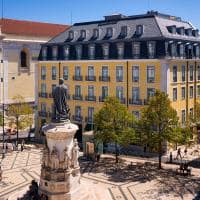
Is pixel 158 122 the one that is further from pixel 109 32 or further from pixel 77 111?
pixel 77 111

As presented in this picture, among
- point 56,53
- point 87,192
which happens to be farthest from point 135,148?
point 87,192

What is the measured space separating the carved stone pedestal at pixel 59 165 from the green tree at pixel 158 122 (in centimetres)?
1247

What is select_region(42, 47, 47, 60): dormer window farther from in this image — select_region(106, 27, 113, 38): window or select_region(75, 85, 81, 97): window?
select_region(106, 27, 113, 38): window

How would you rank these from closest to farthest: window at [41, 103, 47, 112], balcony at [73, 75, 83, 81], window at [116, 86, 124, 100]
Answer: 1. window at [116, 86, 124, 100]
2. balcony at [73, 75, 83, 81]
3. window at [41, 103, 47, 112]

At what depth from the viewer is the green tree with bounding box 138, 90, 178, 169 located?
37969 millimetres

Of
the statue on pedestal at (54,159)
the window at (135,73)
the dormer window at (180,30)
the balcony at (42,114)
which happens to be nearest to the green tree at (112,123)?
the window at (135,73)

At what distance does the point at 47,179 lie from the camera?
27.2 m

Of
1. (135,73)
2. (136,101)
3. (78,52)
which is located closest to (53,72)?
(78,52)

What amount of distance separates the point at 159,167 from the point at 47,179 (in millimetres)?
14623

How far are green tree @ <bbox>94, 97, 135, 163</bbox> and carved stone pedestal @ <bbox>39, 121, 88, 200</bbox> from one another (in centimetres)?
1335

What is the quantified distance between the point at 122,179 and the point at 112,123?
25.0 feet

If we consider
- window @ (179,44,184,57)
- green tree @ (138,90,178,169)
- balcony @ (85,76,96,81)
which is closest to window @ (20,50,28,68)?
balcony @ (85,76,96,81)

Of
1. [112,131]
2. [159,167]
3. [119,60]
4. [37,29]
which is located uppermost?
[37,29]

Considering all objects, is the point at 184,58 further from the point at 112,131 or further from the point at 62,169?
the point at 62,169
